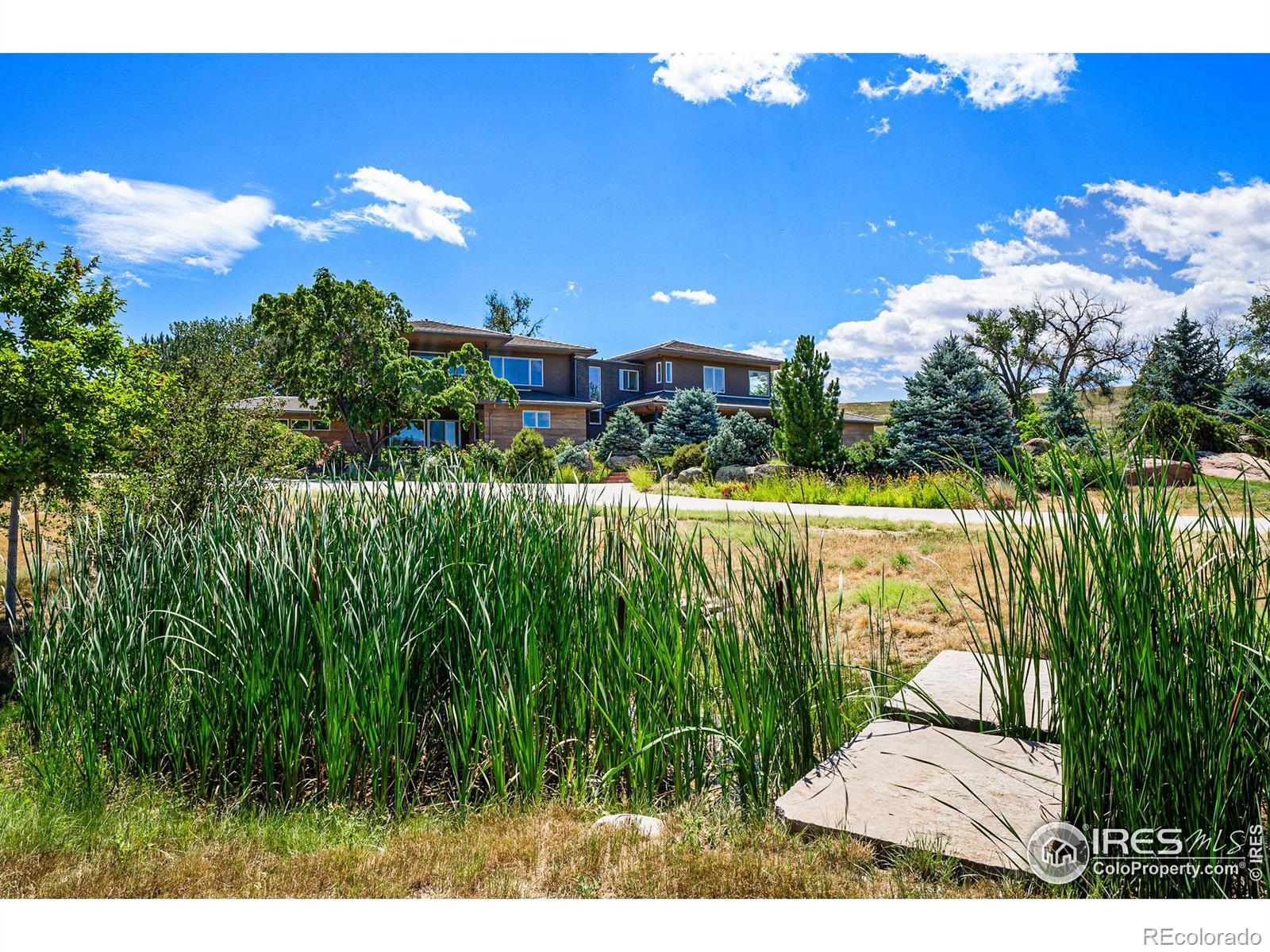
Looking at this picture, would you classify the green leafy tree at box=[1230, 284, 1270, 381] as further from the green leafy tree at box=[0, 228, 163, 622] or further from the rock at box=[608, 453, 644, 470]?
the green leafy tree at box=[0, 228, 163, 622]

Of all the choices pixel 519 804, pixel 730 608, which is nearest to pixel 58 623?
pixel 519 804

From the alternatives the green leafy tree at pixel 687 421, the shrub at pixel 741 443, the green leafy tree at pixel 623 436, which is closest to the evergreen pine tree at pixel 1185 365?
the shrub at pixel 741 443

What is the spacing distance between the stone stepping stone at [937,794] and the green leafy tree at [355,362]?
18.6 m

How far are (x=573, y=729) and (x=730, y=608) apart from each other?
2.67 feet

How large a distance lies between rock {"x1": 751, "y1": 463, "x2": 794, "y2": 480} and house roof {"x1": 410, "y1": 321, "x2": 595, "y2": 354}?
13883 millimetres

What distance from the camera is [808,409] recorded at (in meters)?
16.7

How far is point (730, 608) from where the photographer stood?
2.99 metres

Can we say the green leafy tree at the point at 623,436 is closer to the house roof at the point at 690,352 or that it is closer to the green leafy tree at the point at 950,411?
the house roof at the point at 690,352

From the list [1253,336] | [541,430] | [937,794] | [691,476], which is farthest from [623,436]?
[937,794]

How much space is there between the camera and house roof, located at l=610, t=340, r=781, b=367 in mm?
32094

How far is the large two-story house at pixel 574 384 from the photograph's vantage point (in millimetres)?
27141

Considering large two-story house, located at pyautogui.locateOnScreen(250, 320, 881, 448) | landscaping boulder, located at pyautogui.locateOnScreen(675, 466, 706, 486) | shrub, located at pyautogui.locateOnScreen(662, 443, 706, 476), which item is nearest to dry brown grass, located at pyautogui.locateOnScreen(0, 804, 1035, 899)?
landscaping boulder, located at pyautogui.locateOnScreen(675, 466, 706, 486)
